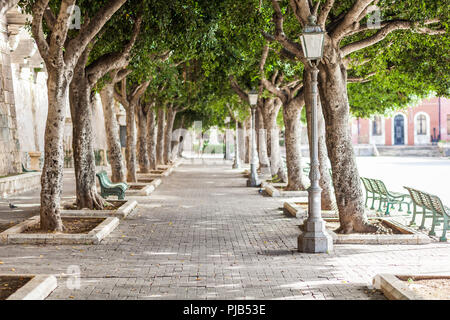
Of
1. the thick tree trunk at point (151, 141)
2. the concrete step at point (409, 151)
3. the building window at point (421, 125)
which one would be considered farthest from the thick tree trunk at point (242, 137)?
the building window at point (421, 125)

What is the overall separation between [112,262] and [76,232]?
2467 millimetres

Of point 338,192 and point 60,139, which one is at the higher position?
point 60,139

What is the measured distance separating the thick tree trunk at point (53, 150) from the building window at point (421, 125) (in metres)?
59.0

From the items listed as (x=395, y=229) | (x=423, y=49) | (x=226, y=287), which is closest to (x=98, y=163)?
(x=423, y=49)

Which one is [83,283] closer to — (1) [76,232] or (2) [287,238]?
(1) [76,232]

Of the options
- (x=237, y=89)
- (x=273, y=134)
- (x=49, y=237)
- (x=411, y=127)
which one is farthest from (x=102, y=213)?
(x=411, y=127)

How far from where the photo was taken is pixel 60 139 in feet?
33.2

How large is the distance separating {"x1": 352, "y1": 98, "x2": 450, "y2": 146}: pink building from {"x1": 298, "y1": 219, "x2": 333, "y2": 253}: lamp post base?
54.1 m

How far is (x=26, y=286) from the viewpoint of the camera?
618 cm

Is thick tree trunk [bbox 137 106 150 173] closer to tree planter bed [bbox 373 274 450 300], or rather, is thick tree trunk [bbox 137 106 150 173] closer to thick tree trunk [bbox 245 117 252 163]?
thick tree trunk [bbox 245 117 252 163]

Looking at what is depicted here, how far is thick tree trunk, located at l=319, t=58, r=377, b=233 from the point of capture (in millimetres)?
10227

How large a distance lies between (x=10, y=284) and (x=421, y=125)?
62.6 metres

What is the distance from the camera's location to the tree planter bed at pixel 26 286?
19.4 ft
